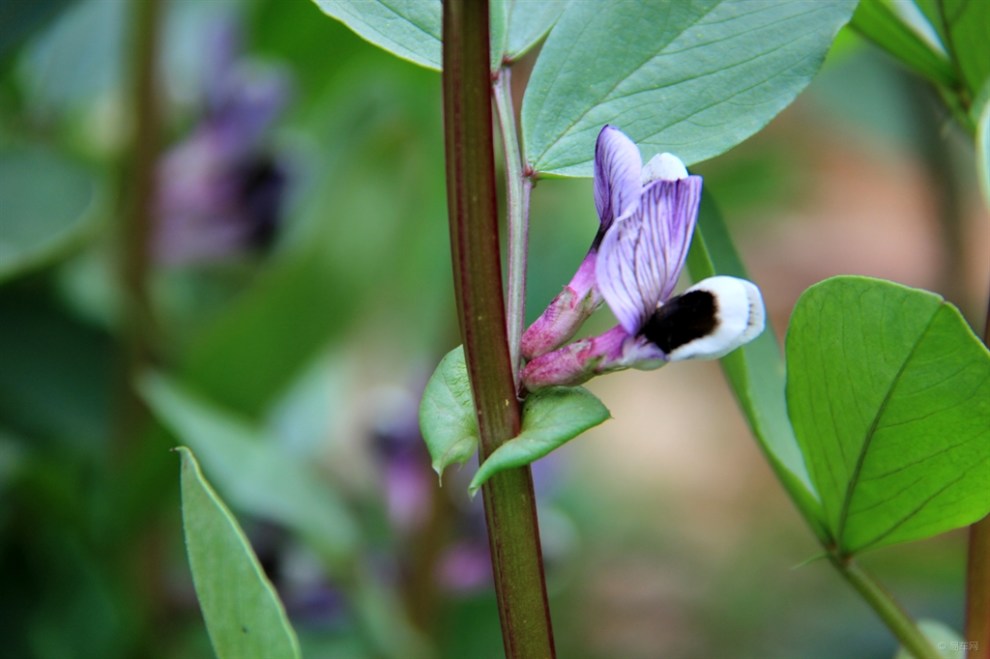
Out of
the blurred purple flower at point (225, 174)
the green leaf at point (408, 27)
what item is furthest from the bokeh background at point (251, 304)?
the green leaf at point (408, 27)

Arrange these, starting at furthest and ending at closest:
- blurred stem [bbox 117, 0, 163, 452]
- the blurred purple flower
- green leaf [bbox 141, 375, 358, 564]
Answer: the blurred purple flower, blurred stem [bbox 117, 0, 163, 452], green leaf [bbox 141, 375, 358, 564]

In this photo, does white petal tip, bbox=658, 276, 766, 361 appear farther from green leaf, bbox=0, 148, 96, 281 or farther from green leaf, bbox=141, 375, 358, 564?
green leaf, bbox=0, 148, 96, 281

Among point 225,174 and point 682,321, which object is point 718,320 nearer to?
point 682,321

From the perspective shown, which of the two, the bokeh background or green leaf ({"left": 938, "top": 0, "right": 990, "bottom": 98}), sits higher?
green leaf ({"left": 938, "top": 0, "right": 990, "bottom": 98})

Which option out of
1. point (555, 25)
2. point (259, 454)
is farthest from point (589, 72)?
point (259, 454)

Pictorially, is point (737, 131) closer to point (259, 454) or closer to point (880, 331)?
point (880, 331)

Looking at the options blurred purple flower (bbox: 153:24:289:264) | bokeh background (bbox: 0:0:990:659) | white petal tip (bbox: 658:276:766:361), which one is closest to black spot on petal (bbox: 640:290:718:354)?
white petal tip (bbox: 658:276:766:361)

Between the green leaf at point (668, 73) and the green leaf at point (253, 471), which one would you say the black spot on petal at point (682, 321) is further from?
the green leaf at point (253, 471)
